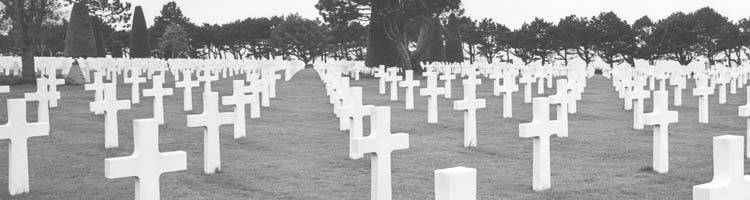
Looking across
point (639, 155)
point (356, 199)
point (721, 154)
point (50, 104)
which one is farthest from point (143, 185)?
point (50, 104)

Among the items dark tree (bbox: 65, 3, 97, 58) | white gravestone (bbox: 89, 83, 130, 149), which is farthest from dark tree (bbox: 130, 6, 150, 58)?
white gravestone (bbox: 89, 83, 130, 149)

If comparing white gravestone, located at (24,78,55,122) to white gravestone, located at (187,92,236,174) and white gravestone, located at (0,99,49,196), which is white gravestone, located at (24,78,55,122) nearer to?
white gravestone, located at (187,92,236,174)

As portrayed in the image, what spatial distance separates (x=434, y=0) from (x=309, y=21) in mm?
37768

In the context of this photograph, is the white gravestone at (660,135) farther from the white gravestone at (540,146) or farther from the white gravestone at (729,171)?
the white gravestone at (729,171)

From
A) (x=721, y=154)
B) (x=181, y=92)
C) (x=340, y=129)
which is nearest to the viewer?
(x=721, y=154)

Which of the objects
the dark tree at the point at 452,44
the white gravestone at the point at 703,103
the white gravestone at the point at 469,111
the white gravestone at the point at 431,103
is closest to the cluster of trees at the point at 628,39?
the dark tree at the point at 452,44

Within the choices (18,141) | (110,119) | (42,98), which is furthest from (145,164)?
(42,98)

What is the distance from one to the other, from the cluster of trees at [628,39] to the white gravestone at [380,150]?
44.9 meters

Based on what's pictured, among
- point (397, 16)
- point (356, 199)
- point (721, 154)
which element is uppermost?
point (397, 16)

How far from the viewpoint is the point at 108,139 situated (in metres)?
9.43

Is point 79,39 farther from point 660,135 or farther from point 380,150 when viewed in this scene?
point 380,150

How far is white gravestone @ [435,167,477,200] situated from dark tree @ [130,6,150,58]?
53.6 metres

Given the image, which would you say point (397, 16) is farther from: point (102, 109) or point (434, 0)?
point (102, 109)

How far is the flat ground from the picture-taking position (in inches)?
271
